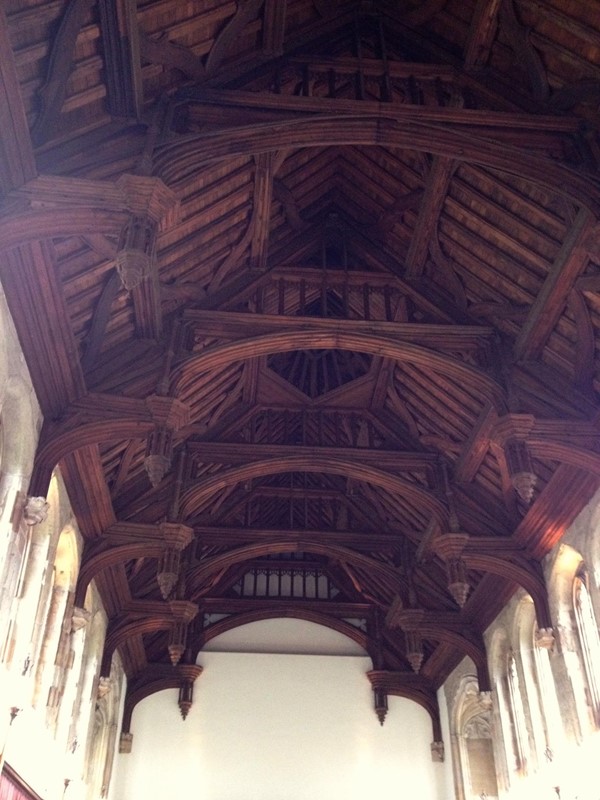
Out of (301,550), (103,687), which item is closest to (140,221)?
(301,550)

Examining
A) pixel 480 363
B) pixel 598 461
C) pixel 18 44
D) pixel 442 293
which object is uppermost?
pixel 442 293

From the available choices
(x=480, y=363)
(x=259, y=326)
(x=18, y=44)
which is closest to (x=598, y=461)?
(x=480, y=363)

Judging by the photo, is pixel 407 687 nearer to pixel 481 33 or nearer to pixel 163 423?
pixel 163 423

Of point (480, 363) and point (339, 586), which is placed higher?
point (339, 586)

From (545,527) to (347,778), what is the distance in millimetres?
9233

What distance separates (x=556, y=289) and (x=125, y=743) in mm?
14416

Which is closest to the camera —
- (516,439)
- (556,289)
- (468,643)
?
(556,289)

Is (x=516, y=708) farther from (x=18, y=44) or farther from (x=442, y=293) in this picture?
(x=18, y=44)

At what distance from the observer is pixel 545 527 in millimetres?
12797

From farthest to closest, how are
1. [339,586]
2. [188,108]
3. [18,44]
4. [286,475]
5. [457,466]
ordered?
[339,586] < [286,475] < [457,466] < [188,108] < [18,44]

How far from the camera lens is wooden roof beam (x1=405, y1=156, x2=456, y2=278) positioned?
34.1 ft

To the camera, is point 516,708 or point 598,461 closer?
point 598,461

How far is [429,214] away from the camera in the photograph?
11195 mm

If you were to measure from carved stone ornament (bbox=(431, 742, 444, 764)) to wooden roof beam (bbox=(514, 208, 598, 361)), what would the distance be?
37.1ft
